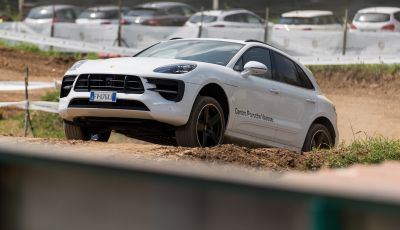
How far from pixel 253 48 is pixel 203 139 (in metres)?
1.83

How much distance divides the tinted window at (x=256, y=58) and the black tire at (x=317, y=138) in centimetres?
105

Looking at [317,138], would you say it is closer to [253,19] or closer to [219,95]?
[219,95]

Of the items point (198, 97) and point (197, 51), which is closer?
point (198, 97)

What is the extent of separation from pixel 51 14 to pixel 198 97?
23816 mm

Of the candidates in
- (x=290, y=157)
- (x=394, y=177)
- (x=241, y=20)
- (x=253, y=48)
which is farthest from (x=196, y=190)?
(x=241, y=20)

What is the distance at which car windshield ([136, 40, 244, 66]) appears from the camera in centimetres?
1109

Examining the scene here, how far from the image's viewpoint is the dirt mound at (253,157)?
30.2ft

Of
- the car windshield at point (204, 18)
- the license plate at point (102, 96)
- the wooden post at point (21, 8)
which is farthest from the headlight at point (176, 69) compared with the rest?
the wooden post at point (21, 8)

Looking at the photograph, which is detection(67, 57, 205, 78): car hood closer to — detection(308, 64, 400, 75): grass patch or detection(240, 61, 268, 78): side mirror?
detection(240, 61, 268, 78): side mirror

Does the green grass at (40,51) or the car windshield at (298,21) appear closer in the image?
the green grass at (40,51)

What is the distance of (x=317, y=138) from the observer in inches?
489

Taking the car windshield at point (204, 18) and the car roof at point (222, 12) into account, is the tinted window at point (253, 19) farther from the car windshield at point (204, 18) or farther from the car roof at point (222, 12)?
the car windshield at point (204, 18)

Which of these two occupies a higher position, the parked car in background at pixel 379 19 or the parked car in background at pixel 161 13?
the parked car in background at pixel 379 19

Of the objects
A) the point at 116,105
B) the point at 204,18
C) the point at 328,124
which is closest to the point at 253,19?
the point at 204,18
